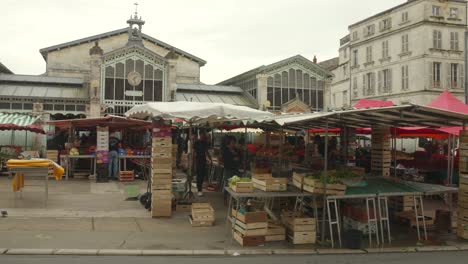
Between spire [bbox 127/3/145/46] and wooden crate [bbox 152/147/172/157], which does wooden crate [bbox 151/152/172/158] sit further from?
spire [bbox 127/3/145/46]

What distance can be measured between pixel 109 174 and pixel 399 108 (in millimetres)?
13450

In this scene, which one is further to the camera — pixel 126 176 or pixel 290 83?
pixel 290 83

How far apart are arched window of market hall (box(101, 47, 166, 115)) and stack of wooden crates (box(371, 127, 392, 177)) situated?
716 inches

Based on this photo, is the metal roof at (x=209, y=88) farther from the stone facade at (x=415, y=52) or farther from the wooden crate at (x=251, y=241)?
the wooden crate at (x=251, y=241)

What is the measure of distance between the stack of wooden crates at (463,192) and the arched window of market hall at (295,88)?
69.6ft

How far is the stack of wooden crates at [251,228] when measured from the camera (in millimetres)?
8094

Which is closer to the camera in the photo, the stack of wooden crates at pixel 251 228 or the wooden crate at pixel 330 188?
the stack of wooden crates at pixel 251 228

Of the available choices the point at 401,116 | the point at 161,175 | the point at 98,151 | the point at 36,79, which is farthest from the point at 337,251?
the point at 36,79

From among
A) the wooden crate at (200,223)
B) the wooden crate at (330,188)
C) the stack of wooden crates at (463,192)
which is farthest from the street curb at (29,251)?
the stack of wooden crates at (463,192)

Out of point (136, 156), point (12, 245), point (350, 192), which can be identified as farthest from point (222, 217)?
point (136, 156)

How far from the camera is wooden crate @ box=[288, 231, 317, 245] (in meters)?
8.33

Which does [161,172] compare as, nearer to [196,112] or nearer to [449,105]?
[196,112]

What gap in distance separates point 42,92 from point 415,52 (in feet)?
108

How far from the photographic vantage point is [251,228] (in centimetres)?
815
